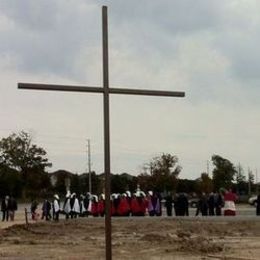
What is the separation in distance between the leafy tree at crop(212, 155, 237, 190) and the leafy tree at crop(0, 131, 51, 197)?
2520cm

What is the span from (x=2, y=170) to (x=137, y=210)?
71.9 metres

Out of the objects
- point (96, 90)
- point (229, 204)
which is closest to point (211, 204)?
point (229, 204)

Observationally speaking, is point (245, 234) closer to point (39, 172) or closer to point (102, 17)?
point (102, 17)

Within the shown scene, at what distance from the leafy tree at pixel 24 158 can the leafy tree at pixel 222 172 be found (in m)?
25.2

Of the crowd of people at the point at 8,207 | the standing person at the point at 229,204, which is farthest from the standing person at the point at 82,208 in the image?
the standing person at the point at 229,204

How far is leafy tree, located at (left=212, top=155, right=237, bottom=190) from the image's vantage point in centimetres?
10931

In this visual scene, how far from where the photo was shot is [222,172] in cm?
11219

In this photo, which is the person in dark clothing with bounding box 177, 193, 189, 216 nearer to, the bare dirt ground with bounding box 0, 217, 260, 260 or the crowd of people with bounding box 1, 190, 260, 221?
the crowd of people with bounding box 1, 190, 260, 221

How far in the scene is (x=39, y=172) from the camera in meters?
115

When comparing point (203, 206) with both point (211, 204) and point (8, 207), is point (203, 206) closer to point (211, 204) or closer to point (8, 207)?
point (211, 204)

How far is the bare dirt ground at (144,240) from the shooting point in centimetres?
2003

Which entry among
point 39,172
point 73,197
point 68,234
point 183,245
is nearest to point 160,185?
point 39,172

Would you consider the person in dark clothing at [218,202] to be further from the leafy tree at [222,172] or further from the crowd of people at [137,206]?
the leafy tree at [222,172]

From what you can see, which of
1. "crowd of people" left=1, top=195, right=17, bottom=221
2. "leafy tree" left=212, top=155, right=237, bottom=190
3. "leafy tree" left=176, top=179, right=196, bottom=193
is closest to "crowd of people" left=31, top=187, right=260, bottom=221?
"crowd of people" left=1, top=195, right=17, bottom=221
